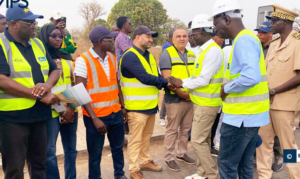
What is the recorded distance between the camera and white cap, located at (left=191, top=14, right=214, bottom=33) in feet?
11.1

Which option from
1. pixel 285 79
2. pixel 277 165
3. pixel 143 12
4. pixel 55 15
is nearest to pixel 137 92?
pixel 285 79

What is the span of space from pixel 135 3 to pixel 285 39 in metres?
28.8

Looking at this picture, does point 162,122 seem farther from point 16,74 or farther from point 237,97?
point 16,74

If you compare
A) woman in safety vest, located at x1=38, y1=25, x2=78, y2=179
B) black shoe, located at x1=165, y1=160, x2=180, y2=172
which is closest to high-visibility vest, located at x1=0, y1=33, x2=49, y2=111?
woman in safety vest, located at x1=38, y1=25, x2=78, y2=179

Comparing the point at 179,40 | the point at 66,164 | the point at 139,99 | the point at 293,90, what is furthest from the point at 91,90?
the point at 293,90

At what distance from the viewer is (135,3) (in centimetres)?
2975

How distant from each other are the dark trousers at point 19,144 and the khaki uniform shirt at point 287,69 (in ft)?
9.90

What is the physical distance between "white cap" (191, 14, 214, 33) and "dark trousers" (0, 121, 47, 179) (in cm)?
248

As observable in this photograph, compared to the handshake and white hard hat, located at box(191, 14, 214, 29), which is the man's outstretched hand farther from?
white hard hat, located at box(191, 14, 214, 29)

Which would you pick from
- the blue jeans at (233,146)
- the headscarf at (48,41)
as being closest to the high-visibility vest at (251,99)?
the blue jeans at (233,146)

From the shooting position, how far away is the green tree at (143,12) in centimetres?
2897

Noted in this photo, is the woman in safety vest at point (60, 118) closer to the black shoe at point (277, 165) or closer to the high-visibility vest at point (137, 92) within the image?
the high-visibility vest at point (137, 92)

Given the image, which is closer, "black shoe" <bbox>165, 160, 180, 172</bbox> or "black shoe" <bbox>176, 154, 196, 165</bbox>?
"black shoe" <bbox>165, 160, 180, 172</bbox>

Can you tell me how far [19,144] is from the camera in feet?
7.84
